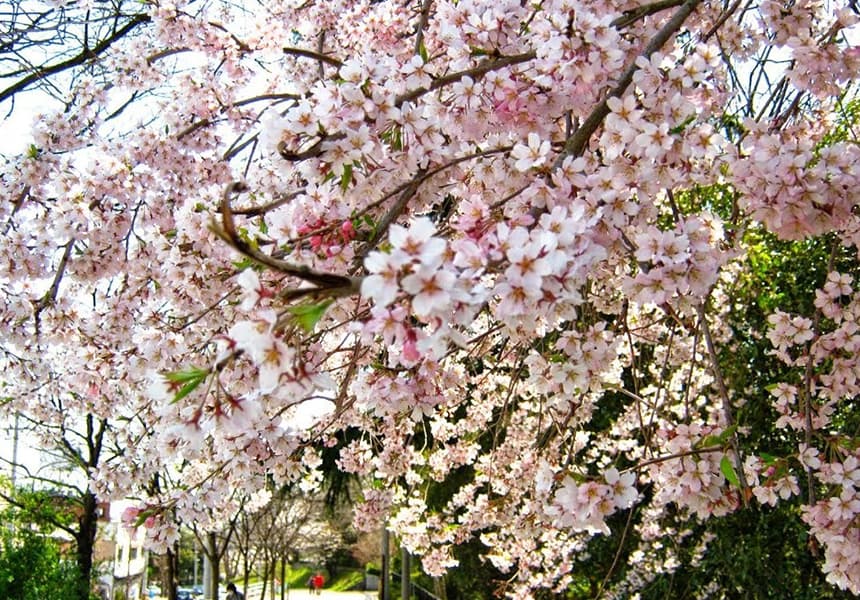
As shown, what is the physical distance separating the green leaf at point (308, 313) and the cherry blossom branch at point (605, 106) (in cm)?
71

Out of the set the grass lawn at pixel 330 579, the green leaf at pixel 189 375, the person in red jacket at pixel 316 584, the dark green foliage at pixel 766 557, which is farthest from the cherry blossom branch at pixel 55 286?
the grass lawn at pixel 330 579

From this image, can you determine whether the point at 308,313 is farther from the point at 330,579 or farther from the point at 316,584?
the point at 330,579

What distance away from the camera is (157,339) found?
2.30 m

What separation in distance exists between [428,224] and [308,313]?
0.21 m

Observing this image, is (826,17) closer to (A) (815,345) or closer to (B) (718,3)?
(B) (718,3)

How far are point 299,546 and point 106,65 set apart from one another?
2300 cm

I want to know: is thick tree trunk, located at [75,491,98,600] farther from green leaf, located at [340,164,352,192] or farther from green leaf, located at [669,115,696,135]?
green leaf, located at [669,115,696,135]

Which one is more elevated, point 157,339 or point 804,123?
point 804,123

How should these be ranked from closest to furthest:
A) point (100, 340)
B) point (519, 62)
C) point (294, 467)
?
point (519, 62)
point (294, 467)
point (100, 340)

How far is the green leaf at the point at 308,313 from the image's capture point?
3.24 ft

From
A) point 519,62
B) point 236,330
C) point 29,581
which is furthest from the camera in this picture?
point 29,581

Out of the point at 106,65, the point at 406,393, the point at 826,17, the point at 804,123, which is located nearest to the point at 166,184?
the point at 106,65

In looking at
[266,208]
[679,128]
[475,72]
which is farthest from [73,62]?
[679,128]

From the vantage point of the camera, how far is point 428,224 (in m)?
0.97
